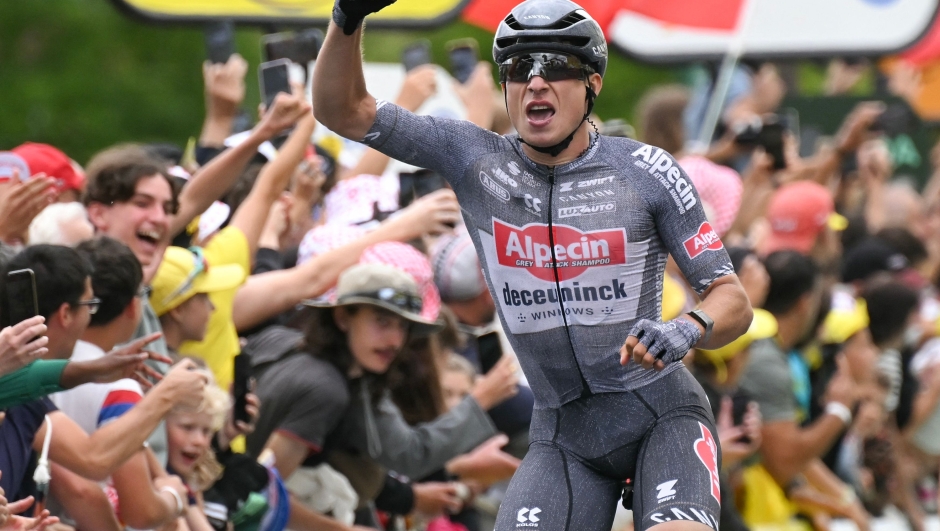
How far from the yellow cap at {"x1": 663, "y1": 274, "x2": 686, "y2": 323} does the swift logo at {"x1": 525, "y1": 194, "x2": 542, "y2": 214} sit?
2.74 meters

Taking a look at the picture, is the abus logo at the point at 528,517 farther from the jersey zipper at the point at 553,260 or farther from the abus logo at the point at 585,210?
the abus logo at the point at 585,210

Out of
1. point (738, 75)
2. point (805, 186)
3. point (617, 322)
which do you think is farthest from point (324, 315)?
point (738, 75)

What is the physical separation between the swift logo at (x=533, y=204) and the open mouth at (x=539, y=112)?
0.80ft

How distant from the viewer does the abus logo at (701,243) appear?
5.03m

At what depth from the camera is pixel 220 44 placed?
805 centimetres

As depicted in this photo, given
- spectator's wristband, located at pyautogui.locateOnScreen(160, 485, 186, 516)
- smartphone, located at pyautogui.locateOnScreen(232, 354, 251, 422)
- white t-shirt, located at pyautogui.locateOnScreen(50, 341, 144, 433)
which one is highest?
white t-shirt, located at pyautogui.locateOnScreen(50, 341, 144, 433)

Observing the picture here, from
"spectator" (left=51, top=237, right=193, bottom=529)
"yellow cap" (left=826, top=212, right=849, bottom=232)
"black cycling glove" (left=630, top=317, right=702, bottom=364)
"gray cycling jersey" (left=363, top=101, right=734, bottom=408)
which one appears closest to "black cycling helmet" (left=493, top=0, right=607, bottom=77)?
"gray cycling jersey" (left=363, top=101, right=734, bottom=408)

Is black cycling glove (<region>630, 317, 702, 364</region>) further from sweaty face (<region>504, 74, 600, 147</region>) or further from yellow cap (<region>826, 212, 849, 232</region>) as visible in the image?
yellow cap (<region>826, 212, 849, 232</region>)

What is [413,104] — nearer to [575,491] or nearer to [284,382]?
[284,382]

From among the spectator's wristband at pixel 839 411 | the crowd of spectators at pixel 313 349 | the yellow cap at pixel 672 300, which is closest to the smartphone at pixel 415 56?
the crowd of spectators at pixel 313 349

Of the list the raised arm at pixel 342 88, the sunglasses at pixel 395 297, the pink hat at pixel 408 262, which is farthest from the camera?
the pink hat at pixel 408 262

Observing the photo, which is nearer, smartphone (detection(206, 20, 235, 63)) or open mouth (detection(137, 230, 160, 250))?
open mouth (detection(137, 230, 160, 250))

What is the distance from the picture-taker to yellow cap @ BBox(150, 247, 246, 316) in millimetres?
6188

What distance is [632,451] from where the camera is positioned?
5.13 m
